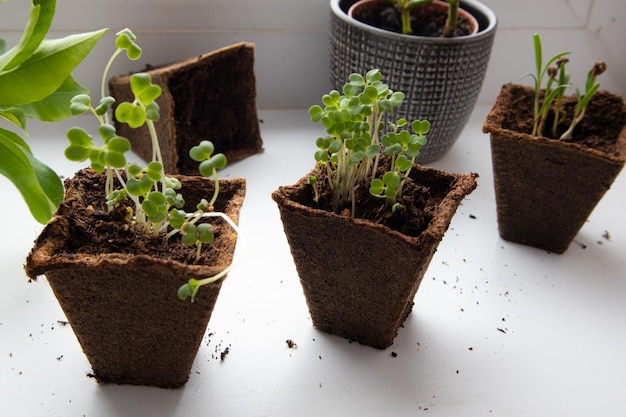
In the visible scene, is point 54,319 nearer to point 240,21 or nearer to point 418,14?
point 240,21

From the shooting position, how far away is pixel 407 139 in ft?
2.99

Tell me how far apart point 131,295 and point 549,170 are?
80 centimetres

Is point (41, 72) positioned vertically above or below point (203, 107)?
above

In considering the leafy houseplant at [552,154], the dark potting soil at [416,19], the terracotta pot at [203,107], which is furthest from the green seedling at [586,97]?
the terracotta pot at [203,107]

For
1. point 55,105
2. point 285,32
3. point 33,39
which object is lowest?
point 285,32

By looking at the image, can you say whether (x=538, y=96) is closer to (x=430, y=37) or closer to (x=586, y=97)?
(x=586, y=97)

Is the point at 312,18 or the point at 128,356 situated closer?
the point at 128,356

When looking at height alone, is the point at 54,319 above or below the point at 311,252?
below

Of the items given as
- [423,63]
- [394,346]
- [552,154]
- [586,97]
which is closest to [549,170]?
[552,154]

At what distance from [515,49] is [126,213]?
122cm

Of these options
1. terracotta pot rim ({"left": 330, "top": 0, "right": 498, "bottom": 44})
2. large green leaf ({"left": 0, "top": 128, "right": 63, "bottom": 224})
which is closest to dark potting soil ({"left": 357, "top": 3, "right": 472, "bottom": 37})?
terracotta pot rim ({"left": 330, "top": 0, "right": 498, "bottom": 44})

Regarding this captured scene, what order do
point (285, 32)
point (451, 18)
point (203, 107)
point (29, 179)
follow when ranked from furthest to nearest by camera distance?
point (285, 32) → point (203, 107) → point (451, 18) → point (29, 179)

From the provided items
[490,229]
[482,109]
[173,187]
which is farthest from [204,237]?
[482,109]

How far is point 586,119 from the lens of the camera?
50.4 inches
